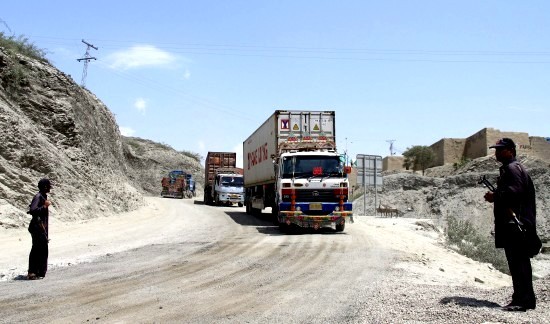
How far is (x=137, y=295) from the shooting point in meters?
7.43

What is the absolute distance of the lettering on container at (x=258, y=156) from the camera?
75.2ft

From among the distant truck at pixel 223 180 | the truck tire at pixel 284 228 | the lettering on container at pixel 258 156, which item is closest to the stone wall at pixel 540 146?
the distant truck at pixel 223 180

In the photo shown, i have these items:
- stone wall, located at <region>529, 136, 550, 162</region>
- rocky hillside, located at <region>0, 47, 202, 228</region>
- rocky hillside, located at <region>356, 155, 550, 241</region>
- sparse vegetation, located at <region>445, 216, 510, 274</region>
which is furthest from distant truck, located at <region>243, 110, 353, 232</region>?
stone wall, located at <region>529, 136, 550, 162</region>

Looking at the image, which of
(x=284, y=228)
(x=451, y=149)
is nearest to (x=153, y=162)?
(x=451, y=149)

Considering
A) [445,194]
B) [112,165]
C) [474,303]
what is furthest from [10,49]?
[445,194]

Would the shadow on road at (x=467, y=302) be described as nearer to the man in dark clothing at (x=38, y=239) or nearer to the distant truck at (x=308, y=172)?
the man in dark clothing at (x=38, y=239)

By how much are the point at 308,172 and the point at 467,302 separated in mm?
11222

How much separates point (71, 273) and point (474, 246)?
1390 cm

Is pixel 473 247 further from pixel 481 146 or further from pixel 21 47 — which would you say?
pixel 481 146

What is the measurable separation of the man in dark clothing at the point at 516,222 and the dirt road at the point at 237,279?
16.8 inches

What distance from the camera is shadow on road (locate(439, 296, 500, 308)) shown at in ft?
20.5

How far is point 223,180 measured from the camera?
37.7m

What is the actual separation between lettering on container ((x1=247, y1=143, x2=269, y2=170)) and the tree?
42.5m

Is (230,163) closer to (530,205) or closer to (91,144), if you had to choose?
(91,144)
